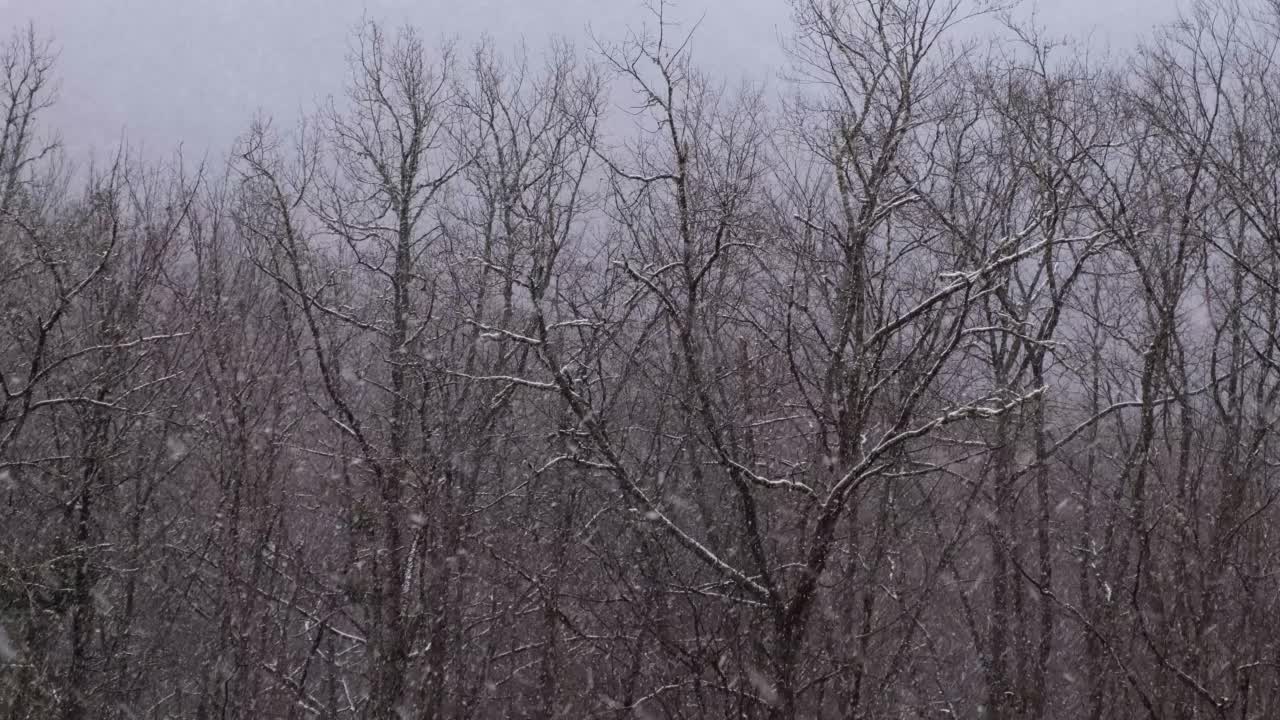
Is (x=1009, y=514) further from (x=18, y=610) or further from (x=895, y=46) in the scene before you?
(x=18, y=610)

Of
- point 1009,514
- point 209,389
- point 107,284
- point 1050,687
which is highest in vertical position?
point 107,284

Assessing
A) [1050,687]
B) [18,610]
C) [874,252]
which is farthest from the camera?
[1050,687]

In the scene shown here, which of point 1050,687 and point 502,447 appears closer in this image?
point 502,447

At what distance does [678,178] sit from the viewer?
8.37 m

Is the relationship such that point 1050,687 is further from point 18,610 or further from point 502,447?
point 18,610

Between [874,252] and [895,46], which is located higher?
[895,46]

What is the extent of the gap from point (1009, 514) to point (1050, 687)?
4.18 m

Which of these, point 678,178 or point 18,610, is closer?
Result: point 678,178

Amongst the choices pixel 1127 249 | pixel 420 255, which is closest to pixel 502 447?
pixel 420 255

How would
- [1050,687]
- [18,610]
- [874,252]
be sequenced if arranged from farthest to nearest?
[1050,687] → [874,252] → [18,610]

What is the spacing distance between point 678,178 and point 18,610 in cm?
756

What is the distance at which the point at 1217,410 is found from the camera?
8.81 meters

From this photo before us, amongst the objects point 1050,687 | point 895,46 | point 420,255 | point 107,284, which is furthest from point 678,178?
point 1050,687

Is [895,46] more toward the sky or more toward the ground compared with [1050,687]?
more toward the sky
